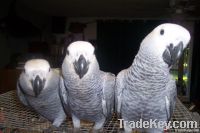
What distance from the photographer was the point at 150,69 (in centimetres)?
106

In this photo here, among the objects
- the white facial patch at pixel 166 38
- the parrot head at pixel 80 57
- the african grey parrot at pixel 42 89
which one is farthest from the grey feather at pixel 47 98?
the white facial patch at pixel 166 38

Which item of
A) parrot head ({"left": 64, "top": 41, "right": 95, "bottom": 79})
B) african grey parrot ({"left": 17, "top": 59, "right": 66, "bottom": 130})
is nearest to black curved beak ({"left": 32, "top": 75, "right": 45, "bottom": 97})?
african grey parrot ({"left": 17, "top": 59, "right": 66, "bottom": 130})

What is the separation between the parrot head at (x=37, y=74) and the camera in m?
1.19

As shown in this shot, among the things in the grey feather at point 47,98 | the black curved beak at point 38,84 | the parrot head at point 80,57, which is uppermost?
the parrot head at point 80,57

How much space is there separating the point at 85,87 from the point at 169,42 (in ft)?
1.29

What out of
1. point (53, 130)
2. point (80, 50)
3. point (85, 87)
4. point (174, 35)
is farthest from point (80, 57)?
point (53, 130)

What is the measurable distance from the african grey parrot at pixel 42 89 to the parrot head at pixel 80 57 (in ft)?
0.65

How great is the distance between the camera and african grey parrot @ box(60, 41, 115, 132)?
41.8 inches

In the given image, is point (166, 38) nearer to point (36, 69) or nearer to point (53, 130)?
point (36, 69)

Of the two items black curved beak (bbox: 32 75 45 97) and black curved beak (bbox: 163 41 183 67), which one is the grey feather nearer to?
black curved beak (bbox: 32 75 45 97)

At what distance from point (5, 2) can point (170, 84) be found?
2388mm

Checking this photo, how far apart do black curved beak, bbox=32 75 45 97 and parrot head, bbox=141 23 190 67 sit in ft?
1.64

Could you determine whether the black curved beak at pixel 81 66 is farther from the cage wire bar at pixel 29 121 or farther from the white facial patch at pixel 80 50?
the cage wire bar at pixel 29 121

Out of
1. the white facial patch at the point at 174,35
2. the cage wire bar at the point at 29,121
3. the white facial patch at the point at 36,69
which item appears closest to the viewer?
the white facial patch at the point at 174,35
